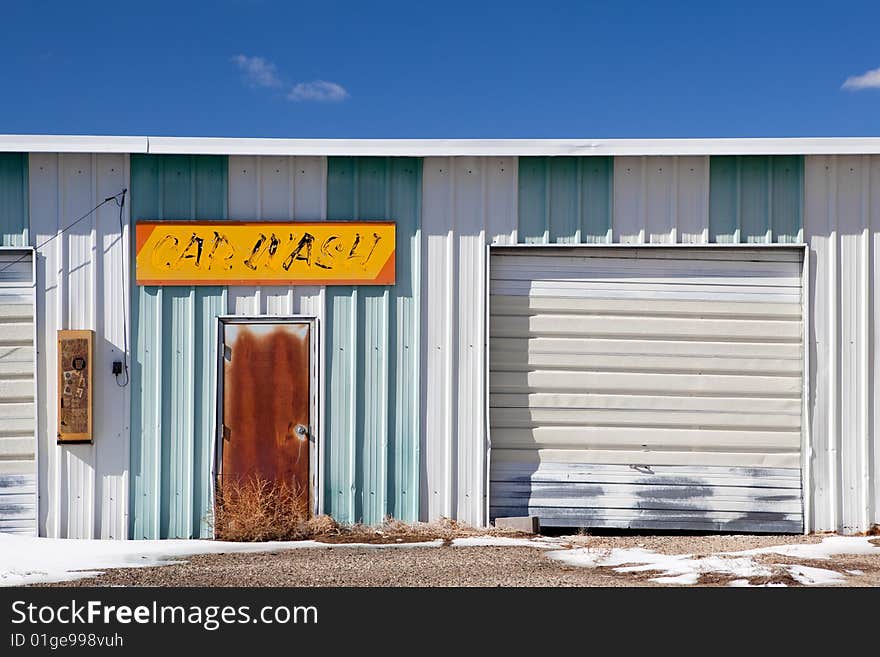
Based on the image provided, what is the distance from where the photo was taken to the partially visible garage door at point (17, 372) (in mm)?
10430

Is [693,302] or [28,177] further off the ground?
[28,177]

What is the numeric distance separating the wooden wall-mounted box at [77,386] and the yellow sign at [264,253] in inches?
34.8

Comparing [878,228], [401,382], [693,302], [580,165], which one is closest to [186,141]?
[401,382]

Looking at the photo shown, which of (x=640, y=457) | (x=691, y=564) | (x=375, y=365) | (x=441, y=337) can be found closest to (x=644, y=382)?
(x=640, y=457)

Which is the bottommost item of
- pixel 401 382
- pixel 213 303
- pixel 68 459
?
pixel 68 459

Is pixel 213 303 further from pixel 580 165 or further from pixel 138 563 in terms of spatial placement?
pixel 580 165

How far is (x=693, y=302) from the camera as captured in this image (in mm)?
10617

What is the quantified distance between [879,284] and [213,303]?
7.03 metres

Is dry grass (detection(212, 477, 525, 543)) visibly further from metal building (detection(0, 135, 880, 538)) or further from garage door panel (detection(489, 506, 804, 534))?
garage door panel (detection(489, 506, 804, 534))

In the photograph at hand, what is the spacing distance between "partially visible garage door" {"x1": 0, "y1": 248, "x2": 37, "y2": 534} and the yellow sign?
4.14 ft

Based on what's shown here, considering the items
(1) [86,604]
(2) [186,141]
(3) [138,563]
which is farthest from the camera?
(2) [186,141]

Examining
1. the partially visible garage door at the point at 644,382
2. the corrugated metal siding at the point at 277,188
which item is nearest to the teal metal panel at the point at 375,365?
the corrugated metal siding at the point at 277,188

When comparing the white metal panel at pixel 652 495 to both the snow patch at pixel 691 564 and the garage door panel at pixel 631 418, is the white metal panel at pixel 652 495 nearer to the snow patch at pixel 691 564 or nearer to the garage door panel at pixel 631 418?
the garage door panel at pixel 631 418

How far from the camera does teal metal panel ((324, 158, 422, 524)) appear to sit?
10383 mm
